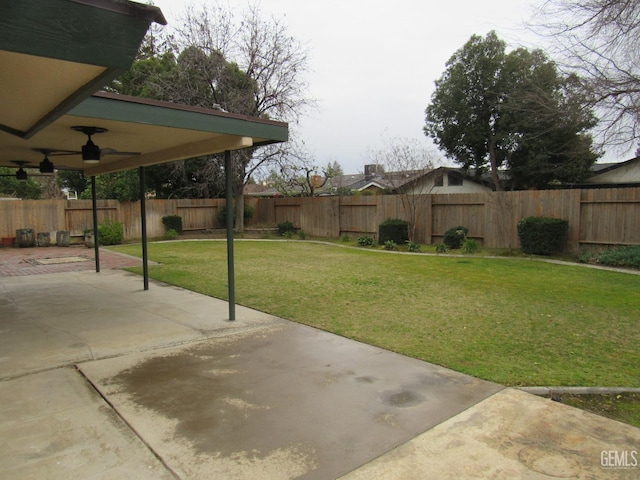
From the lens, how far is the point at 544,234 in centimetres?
1172

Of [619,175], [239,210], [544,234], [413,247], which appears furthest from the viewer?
[619,175]

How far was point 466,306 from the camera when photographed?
664cm

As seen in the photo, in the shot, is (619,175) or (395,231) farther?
(619,175)

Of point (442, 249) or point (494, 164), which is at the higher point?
point (494, 164)

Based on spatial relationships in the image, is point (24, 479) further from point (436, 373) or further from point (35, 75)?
point (436, 373)

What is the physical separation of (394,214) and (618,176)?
49.6 feet

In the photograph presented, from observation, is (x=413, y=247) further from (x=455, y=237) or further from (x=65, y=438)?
(x=65, y=438)

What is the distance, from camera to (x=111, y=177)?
20.6m

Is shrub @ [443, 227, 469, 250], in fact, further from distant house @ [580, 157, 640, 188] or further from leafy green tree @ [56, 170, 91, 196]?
leafy green tree @ [56, 170, 91, 196]

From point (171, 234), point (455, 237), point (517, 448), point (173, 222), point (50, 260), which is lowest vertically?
point (517, 448)

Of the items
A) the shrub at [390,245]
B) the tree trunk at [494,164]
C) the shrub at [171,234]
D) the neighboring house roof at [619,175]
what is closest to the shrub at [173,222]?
the shrub at [171,234]

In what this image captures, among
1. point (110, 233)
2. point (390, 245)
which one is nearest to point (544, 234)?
point (390, 245)

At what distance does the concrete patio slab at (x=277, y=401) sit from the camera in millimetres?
2746

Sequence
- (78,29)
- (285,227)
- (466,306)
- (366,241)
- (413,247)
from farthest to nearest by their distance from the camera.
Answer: (285,227) → (366,241) → (413,247) → (466,306) → (78,29)
